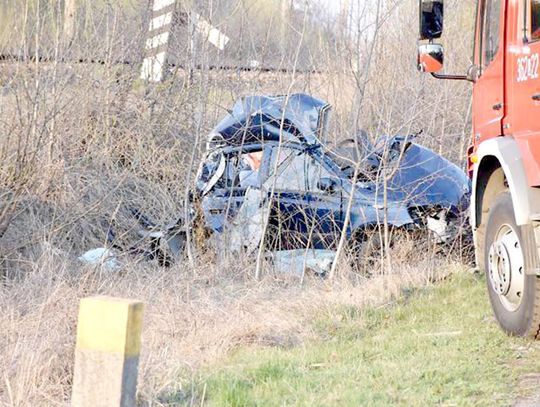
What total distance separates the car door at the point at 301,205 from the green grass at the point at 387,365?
264 centimetres

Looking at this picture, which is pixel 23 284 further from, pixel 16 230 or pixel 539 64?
pixel 539 64

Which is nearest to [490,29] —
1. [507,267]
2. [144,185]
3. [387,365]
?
[507,267]

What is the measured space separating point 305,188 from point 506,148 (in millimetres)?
4563

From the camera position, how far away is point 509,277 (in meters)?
6.55

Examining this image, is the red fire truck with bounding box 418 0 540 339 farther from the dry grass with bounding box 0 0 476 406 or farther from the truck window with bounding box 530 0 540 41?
the dry grass with bounding box 0 0 476 406

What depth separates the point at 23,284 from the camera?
8945 mm

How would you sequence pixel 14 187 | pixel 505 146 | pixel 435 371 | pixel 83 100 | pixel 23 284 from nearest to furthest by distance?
pixel 435 371, pixel 505 146, pixel 23 284, pixel 14 187, pixel 83 100

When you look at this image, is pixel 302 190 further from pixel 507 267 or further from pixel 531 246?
pixel 531 246

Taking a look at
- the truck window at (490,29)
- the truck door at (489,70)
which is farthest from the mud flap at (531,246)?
the truck window at (490,29)

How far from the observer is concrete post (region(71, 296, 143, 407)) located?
4.24m

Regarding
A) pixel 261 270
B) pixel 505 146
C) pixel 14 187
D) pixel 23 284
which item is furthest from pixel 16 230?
pixel 505 146

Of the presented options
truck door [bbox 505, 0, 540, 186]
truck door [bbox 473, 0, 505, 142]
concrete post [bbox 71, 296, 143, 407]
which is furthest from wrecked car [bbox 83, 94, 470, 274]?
concrete post [bbox 71, 296, 143, 407]

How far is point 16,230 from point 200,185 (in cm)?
225

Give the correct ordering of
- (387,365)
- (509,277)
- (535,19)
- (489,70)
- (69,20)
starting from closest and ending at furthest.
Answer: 1. (387,365)
2. (535,19)
3. (509,277)
4. (489,70)
5. (69,20)
